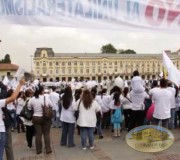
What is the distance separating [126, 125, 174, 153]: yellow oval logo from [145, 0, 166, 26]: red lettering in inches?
94.3

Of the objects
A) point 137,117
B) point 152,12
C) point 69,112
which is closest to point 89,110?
point 69,112

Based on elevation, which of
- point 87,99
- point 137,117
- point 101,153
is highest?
point 87,99

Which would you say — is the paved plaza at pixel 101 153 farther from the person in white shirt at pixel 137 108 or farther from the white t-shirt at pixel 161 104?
the white t-shirt at pixel 161 104

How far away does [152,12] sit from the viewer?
2.64 m

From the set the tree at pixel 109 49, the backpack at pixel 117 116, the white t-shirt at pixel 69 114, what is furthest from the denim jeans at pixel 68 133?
the tree at pixel 109 49

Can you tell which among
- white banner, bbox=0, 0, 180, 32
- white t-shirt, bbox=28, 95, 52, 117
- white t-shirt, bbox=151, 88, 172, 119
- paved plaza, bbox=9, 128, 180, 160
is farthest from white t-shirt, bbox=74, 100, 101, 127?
white banner, bbox=0, 0, 180, 32

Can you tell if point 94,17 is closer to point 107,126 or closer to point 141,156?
point 141,156

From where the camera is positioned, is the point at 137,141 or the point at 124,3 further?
the point at 137,141

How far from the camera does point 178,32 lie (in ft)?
8.95

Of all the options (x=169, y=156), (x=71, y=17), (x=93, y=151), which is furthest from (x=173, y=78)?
(x=71, y=17)

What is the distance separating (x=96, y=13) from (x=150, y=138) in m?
2.71

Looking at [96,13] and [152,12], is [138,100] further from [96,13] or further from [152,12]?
[96,13]

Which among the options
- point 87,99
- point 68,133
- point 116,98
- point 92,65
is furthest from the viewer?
point 92,65

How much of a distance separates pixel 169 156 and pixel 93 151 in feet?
5.76
